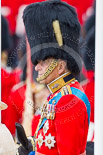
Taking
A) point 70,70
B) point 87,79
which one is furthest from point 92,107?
point 70,70

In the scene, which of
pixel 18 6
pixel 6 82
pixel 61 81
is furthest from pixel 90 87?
pixel 18 6

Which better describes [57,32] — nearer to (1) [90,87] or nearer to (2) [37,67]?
(2) [37,67]

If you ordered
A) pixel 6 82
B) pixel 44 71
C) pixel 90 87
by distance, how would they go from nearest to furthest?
pixel 44 71 < pixel 90 87 < pixel 6 82

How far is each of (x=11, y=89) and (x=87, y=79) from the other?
0.43 metres

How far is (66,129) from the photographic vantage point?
5.15 feet

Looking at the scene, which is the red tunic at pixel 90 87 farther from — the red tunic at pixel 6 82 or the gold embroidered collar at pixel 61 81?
the red tunic at pixel 6 82

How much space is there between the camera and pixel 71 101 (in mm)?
1574

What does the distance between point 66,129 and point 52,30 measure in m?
0.47

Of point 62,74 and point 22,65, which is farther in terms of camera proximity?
point 22,65

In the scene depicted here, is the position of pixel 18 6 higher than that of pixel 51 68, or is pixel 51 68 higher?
pixel 18 6

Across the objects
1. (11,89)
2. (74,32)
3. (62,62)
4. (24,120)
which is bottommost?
(24,120)

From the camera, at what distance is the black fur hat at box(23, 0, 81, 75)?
5.43 ft

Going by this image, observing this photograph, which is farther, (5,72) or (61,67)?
(5,72)

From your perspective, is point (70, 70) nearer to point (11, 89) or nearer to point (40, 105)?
point (40, 105)
